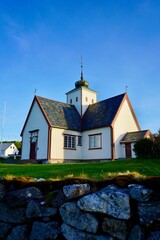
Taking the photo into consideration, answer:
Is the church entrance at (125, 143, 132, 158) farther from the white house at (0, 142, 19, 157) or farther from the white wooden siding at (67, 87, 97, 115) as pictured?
the white house at (0, 142, 19, 157)

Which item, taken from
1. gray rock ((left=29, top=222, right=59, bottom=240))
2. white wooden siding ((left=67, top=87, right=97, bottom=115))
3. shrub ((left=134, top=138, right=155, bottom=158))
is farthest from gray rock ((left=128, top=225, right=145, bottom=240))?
white wooden siding ((left=67, top=87, right=97, bottom=115))

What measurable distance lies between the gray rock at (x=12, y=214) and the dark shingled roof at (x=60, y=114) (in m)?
18.5

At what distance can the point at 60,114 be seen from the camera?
83.8 ft

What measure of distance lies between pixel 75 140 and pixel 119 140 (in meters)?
5.18

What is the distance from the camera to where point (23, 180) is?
4.64m

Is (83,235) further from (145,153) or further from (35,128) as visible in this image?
(35,128)

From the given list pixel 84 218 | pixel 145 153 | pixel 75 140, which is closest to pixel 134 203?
pixel 84 218

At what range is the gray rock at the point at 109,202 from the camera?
3188 mm

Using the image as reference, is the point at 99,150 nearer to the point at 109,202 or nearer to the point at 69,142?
the point at 69,142

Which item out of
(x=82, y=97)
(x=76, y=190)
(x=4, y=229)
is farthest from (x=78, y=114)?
(x=76, y=190)

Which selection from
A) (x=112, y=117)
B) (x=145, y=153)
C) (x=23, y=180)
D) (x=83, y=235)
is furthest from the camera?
(x=112, y=117)

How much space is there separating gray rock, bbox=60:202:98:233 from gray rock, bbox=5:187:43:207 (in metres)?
0.71

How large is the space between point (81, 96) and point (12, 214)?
83.9 feet

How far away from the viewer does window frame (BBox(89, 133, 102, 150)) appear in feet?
76.5
